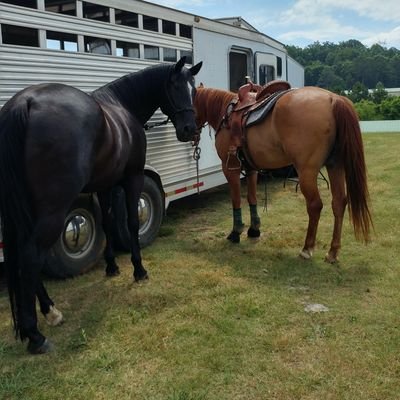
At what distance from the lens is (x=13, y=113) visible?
288cm

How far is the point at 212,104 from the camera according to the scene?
19.2ft

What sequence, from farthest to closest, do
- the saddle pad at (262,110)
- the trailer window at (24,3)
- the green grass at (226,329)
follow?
the saddle pad at (262,110)
the trailer window at (24,3)
the green grass at (226,329)

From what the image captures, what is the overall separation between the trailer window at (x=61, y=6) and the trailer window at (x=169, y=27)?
55.8 inches

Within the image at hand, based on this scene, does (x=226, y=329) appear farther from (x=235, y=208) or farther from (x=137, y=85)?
(x=235, y=208)

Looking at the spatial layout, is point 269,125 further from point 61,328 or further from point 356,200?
point 61,328

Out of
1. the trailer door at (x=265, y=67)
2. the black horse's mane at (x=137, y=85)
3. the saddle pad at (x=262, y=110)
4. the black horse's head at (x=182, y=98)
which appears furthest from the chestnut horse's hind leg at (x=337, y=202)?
the trailer door at (x=265, y=67)

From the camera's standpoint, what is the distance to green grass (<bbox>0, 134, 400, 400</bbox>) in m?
2.68

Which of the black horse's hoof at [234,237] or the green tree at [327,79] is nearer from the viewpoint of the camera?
the black horse's hoof at [234,237]

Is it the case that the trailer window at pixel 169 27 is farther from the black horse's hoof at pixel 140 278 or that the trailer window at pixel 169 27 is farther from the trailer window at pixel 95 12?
the black horse's hoof at pixel 140 278

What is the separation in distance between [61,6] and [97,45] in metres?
0.55

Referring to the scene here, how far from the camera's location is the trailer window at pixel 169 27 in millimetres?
5456

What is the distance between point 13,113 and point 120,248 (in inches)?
102

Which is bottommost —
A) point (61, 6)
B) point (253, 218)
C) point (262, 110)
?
point (253, 218)

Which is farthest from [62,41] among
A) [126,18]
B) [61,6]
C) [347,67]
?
[347,67]
